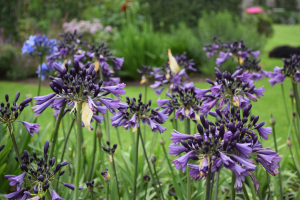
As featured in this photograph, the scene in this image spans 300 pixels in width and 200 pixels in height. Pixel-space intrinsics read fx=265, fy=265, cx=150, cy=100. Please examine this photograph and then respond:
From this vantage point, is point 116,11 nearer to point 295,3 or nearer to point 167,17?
point 167,17

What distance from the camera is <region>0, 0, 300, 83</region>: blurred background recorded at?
948 cm

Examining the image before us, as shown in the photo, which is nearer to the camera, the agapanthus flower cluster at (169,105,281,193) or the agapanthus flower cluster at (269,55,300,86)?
the agapanthus flower cluster at (169,105,281,193)

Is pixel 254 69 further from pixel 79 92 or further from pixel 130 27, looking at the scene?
pixel 130 27

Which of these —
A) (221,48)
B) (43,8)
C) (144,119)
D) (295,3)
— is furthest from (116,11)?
(295,3)

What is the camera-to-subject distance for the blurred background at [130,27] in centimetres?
948

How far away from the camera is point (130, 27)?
920cm

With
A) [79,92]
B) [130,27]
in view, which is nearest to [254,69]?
[79,92]

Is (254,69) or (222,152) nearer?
(222,152)

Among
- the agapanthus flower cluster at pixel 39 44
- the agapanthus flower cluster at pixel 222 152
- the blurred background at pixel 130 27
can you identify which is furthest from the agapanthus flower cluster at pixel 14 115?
the blurred background at pixel 130 27

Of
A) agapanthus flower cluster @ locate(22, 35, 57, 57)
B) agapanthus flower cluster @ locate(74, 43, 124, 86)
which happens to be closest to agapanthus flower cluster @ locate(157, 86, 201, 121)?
agapanthus flower cluster @ locate(74, 43, 124, 86)

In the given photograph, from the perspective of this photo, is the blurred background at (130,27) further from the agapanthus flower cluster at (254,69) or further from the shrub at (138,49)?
the agapanthus flower cluster at (254,69)

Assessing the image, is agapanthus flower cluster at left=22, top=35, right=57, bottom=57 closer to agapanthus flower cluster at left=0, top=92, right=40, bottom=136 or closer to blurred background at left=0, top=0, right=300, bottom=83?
agapanthus flower cluster at left=0, top=92, right=40, bottom=136

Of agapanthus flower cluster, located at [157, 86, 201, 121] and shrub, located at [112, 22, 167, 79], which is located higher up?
shrub, located at [112, 22, 167, 79]

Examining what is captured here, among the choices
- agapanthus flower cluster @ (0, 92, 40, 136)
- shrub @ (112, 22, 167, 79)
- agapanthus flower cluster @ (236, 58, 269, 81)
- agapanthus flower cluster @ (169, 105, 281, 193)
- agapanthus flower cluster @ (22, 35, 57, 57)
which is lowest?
agapanthus flower cluster @ (169, 105, 281, 193)
